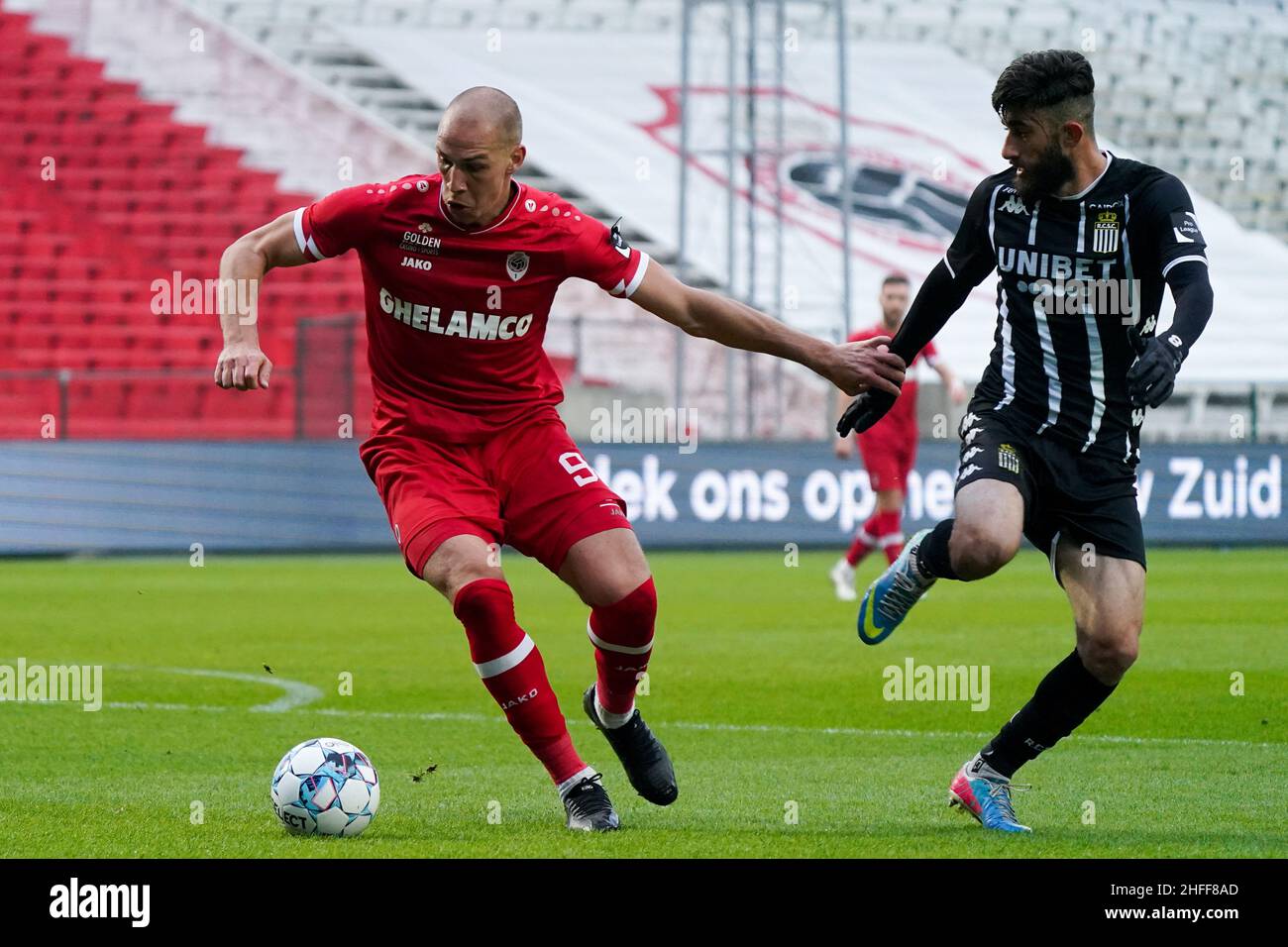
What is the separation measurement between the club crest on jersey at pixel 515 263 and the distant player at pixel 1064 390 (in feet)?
4.68

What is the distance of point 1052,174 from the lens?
18.9ft

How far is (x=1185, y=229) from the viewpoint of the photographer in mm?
5582

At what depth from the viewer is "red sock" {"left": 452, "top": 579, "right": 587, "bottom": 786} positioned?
17.9 feet

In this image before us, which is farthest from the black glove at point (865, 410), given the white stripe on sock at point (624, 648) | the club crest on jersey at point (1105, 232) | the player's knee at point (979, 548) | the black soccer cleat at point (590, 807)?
the black soccer cleat at point (590, 807)

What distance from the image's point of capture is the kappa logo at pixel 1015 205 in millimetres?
5883

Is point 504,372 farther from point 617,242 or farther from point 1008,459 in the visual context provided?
point 1008,459

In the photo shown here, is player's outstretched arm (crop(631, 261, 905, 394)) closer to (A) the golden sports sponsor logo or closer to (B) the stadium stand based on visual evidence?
(A) the golden sports sponsor logo

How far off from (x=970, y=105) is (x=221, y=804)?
29.8m

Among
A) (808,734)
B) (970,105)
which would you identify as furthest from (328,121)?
(808,734)

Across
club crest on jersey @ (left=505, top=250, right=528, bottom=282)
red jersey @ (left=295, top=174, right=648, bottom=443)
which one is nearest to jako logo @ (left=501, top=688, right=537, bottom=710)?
red jersey @ (left=295, top=174, right=648, bottom=443)

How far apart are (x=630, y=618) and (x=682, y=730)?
7.41 feet

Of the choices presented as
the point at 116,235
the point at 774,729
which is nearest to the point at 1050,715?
the point at 774,729
